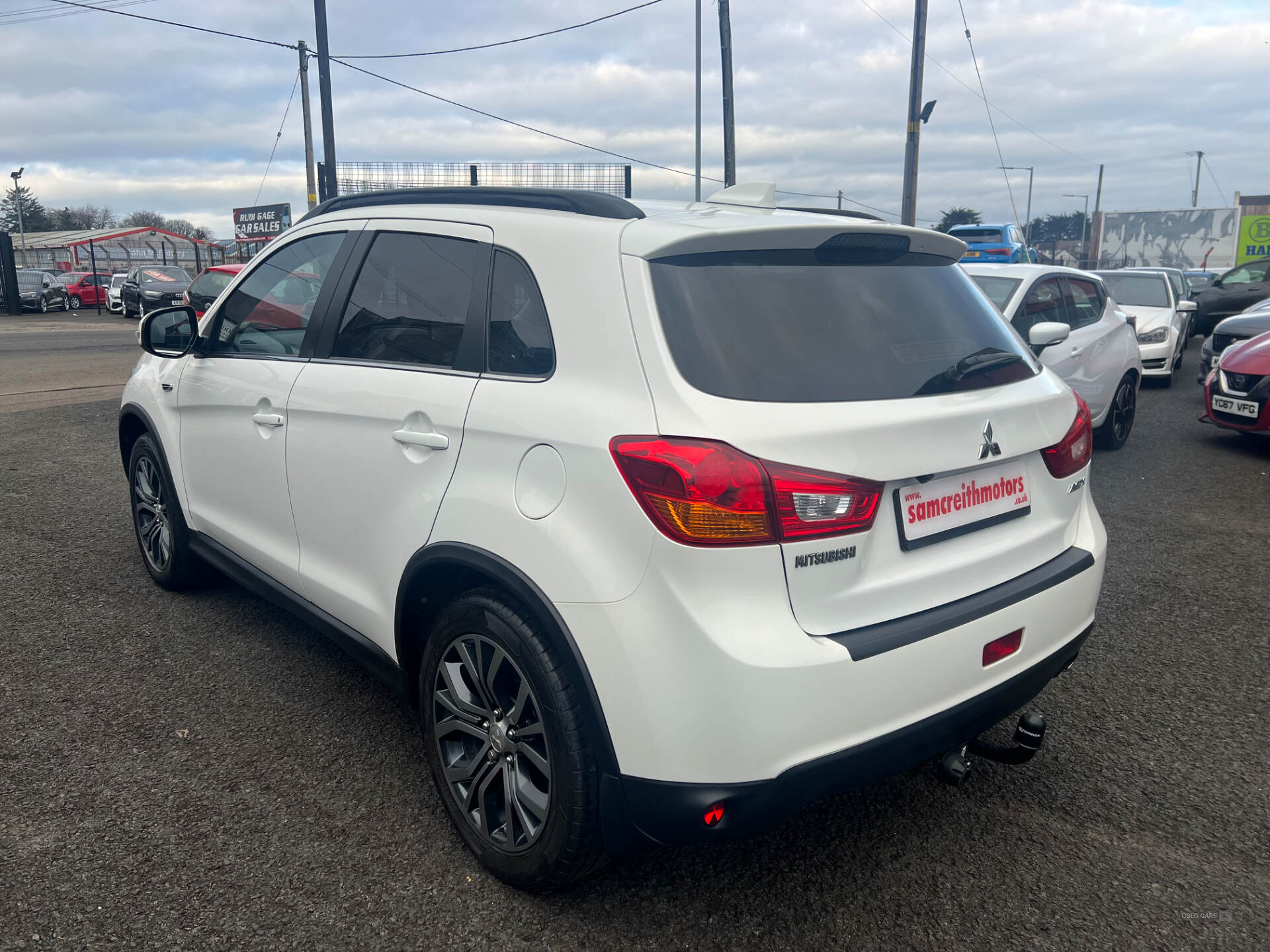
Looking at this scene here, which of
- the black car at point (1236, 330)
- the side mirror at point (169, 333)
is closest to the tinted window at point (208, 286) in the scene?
the side mirror at point (169, 333)

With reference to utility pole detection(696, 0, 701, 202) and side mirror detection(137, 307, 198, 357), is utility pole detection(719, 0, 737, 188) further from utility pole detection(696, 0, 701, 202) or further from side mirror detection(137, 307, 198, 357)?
side mirror detection(137, 307, 198, 357)

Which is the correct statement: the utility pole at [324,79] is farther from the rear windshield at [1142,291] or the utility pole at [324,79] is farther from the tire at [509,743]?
the tire at [509,743]

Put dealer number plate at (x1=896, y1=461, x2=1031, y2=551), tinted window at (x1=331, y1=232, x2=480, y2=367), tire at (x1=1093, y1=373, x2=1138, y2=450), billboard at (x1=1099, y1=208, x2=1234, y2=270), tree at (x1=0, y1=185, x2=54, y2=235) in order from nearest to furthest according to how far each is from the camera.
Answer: dealer number plate at (x1=896, y1=461, x2=1031, y2=551) < tinted window at (x1=331, y1=232, x2=480, y2=367) < tire at (x1=1093, y1=373, x2=1138, y2=450) < billboard at (x1=1099, y1=208, x2=1234, y2=270) < tree at (x1=0, y1=185, x2=54, y2=235)

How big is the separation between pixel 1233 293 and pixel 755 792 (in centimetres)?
2067

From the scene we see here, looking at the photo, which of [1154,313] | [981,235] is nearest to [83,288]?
[981,235]

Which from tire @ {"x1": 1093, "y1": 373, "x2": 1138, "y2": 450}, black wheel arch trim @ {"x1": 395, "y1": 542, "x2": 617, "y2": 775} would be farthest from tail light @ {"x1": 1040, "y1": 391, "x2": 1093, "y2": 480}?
tire @ {"x1": 1093, "y1": 373, "x2": 1138, "y2": 450}

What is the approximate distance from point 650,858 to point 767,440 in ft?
4.28

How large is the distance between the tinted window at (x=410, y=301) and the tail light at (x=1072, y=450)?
1.69 meters

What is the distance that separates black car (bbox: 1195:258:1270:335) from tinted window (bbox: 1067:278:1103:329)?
12177 millimetres

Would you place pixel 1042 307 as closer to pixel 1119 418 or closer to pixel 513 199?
pixel 1119 418

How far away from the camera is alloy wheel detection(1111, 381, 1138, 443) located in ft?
27.2

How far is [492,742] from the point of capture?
246cm

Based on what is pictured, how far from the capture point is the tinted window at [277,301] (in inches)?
132

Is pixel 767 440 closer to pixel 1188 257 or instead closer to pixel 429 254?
pixel 429 254
